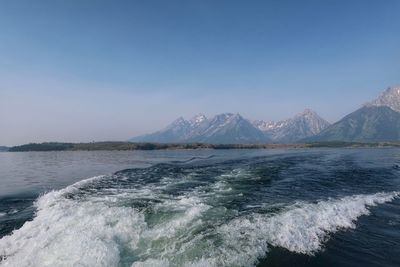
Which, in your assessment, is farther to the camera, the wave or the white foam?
the white foam

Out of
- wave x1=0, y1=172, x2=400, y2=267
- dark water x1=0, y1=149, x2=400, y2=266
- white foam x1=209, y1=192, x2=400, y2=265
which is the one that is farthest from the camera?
white foam x1=209, y1=192, x2=400, y2=265

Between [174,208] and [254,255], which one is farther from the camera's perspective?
[174,208]

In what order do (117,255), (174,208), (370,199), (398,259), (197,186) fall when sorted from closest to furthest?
1. (117,255)
2. (398,259)
3. (174,208)
4. (370,199)
5. (197,186)

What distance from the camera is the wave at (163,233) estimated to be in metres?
11.4

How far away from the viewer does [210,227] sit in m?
15.0

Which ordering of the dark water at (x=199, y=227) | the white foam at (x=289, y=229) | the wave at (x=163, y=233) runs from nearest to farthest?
the wave at (x=163, y=233) < the dark water at (x=199, y=227) < the white foam at (x=289, y=229)

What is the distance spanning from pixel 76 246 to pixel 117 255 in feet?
5.40

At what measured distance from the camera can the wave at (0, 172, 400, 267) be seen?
11.4 m

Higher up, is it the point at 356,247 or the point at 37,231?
the point at 37,231

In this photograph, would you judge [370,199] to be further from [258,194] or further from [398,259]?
[398,259]

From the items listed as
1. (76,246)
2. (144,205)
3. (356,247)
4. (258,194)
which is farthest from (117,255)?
(258,194)

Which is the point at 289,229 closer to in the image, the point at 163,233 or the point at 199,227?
the point at 199,227

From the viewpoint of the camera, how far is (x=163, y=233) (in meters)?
14.0

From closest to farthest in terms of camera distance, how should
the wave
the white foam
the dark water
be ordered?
1. the wave
2. the dark water
3. the white foam
